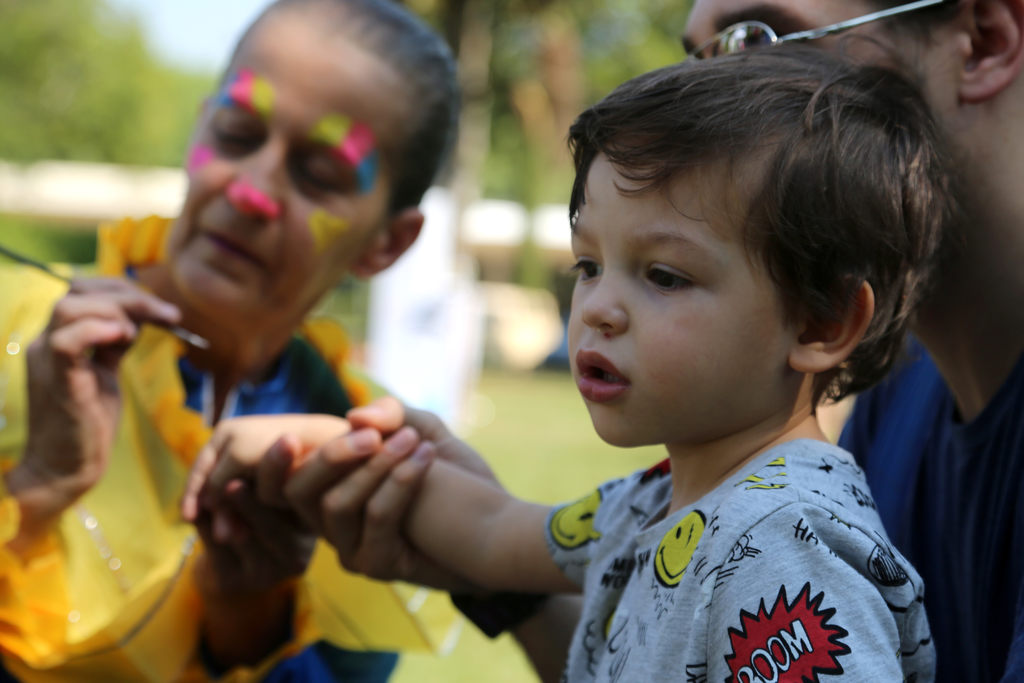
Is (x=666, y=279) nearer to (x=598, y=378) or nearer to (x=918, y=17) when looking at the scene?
(x=598, y=378)

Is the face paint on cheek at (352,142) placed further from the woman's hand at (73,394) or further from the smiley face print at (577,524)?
the smiley face print at (577,524)

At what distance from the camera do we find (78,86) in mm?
21500

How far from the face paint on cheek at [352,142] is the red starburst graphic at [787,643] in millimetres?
1377

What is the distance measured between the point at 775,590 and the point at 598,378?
0.32m

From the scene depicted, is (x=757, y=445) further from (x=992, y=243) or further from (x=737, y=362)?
(x=992, y=243)

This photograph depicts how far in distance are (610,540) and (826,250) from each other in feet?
1.45

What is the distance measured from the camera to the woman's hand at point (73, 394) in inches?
66.9

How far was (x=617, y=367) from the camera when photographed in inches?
44.9

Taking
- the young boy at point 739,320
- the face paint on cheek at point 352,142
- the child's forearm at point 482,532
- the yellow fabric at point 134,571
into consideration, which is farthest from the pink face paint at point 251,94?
the young boy at point 739,320

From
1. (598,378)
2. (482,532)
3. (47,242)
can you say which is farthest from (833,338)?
(47,242)

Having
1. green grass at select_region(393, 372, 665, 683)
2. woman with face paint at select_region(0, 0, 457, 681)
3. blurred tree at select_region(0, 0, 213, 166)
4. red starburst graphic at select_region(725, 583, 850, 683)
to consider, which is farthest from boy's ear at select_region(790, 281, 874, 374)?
blurred tree at select_region(0, 0, 213, 166)

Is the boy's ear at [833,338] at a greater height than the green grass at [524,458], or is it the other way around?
the boy's ear at [833,338]

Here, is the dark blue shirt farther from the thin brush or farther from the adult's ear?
the thin brush

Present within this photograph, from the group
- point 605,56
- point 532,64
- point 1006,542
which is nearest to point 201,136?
point 1006,542
